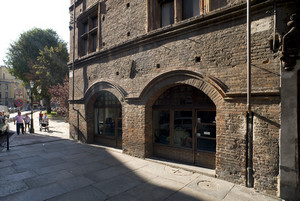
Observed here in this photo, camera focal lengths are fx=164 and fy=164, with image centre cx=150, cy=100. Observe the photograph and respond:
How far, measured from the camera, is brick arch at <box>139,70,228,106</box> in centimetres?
468

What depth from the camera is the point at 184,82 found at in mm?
5328

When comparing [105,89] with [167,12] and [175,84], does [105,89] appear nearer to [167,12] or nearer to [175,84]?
[175,84]

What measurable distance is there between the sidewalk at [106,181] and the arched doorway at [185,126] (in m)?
0.53

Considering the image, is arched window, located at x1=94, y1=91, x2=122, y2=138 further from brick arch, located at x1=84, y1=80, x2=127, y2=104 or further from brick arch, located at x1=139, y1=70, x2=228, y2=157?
brick arch, located at x1=139, y1=70, x2=228, y2=157

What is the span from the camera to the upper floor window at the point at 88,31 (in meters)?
9.33

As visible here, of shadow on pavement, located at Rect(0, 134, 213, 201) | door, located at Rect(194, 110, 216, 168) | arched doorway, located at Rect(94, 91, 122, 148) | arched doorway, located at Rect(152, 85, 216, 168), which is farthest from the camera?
arched doorway, located at Rect(94, 91, 122, 148)

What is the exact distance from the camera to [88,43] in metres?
9.59

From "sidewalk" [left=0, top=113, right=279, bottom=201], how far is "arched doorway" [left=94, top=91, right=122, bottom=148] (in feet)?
5.52

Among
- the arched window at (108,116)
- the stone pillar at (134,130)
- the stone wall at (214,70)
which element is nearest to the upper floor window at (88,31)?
the stone wall at (214,70)

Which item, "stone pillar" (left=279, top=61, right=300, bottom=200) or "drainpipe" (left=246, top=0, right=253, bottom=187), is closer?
"stone pillar" (left=279, top=61, right=300, bottom=200)

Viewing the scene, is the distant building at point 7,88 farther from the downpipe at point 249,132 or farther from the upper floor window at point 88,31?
the downpipe at point 249,132

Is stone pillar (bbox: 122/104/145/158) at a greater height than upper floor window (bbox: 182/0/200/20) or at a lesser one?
lesser

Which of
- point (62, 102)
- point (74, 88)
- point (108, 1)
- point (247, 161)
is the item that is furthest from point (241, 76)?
point (62, 102)

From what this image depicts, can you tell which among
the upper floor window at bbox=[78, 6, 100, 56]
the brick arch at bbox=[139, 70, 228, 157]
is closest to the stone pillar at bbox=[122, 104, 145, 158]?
the brick arch at bbox=[139, 70, 228, 157]
